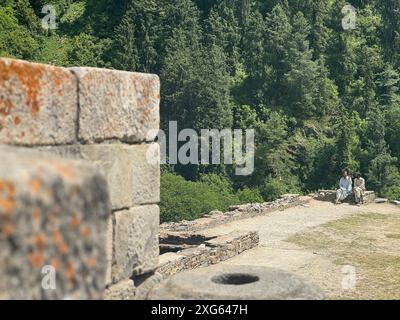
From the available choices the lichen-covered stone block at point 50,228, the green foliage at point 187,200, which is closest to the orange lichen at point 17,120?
the lichen-covered stone block at point 50,228

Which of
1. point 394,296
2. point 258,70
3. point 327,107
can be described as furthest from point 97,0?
point 394,296

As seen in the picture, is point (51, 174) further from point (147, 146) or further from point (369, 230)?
point (369, 230)

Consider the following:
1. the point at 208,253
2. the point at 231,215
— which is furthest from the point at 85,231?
the point at 231,215

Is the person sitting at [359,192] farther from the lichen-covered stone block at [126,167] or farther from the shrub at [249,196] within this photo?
the shrub at [249,196]

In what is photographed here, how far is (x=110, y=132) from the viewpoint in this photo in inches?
119

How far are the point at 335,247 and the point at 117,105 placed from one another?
7389 millimetres

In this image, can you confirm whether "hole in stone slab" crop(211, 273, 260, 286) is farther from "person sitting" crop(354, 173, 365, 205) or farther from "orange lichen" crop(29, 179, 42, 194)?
→ "person sitting" crop(354, 173, 365, 205)

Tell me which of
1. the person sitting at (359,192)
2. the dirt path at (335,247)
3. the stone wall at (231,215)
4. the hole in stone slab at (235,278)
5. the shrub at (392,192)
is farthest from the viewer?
the shrub at (392,192)

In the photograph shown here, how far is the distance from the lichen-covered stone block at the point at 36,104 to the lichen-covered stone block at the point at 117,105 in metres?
0.09

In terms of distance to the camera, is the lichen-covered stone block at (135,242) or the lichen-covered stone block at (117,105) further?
the lichen-covered stone block at (135,242)

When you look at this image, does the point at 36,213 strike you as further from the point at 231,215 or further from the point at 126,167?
the point at 231,215

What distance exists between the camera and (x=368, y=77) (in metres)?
40.8

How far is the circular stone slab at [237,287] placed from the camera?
3.11m
